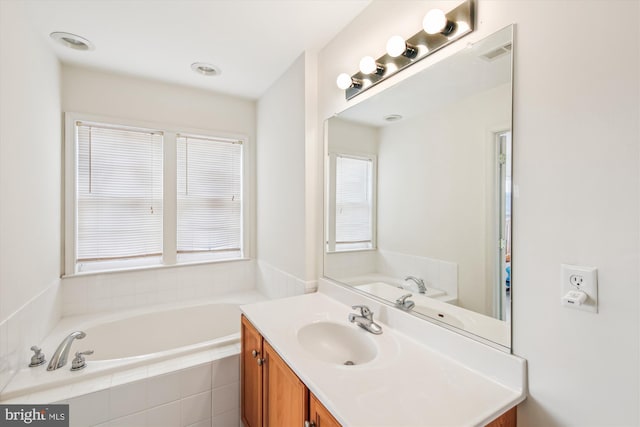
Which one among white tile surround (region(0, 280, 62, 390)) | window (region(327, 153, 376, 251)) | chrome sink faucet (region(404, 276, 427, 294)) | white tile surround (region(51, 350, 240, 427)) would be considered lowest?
white tile surround (region(51, 350, 240, 427))

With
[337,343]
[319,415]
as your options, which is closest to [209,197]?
[337,343]

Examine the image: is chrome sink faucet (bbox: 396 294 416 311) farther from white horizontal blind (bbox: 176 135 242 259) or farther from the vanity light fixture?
white horizontal blind (bbox: 176 135 242 259)

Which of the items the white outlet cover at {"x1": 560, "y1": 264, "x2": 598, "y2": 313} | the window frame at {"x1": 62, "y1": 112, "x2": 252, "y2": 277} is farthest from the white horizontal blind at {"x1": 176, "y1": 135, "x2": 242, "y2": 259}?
the white outlet cover at {"x1": 560, "y1": 264, "x2": 598, "y2": 313}

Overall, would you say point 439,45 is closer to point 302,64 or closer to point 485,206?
point 485,206

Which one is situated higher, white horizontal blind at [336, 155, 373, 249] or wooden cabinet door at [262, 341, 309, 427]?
white horizontal blind at [336, 155, 373, 249]

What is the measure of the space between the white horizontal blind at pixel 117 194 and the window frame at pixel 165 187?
5 centimetres

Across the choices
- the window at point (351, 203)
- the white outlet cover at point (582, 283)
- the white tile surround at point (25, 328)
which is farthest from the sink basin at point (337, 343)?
the white tile surround at point (25, 328)

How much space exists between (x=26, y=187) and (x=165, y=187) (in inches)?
40.8

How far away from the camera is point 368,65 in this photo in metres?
1.50

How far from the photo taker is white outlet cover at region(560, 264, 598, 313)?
0.77 m

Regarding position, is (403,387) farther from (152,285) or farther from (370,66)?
(152,285)

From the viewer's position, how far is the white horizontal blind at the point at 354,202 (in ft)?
5.44

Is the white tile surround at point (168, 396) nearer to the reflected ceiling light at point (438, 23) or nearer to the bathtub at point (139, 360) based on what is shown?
the bathtub at point (139, 360)

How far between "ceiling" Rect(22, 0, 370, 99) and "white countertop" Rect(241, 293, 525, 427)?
180cm
